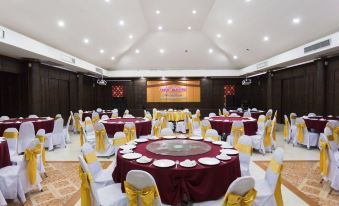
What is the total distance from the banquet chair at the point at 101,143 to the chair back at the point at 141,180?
3855mm

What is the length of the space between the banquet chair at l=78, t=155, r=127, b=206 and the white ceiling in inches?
208

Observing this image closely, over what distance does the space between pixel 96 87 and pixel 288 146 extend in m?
12.4

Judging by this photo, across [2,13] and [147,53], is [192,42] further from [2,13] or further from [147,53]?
[2,13]

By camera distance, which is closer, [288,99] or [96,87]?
[288,99]

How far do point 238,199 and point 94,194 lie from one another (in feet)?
4.70

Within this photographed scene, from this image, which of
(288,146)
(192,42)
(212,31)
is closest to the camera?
(288,146)

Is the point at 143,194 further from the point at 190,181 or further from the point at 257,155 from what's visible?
the point at 257,155

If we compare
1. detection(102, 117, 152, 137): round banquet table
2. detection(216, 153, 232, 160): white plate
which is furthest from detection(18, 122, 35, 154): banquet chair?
detection(216, 153, 232, 160): white plate

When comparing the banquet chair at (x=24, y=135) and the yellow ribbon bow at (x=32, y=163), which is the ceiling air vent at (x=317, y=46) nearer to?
the yellow ribbon bow at (x=32, y=163)

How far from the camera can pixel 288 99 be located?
1141cm

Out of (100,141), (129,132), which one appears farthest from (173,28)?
(100,141)

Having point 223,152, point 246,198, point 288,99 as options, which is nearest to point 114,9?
point 223,152

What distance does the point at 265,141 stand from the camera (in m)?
6.14

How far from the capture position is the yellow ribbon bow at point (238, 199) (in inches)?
74.0
